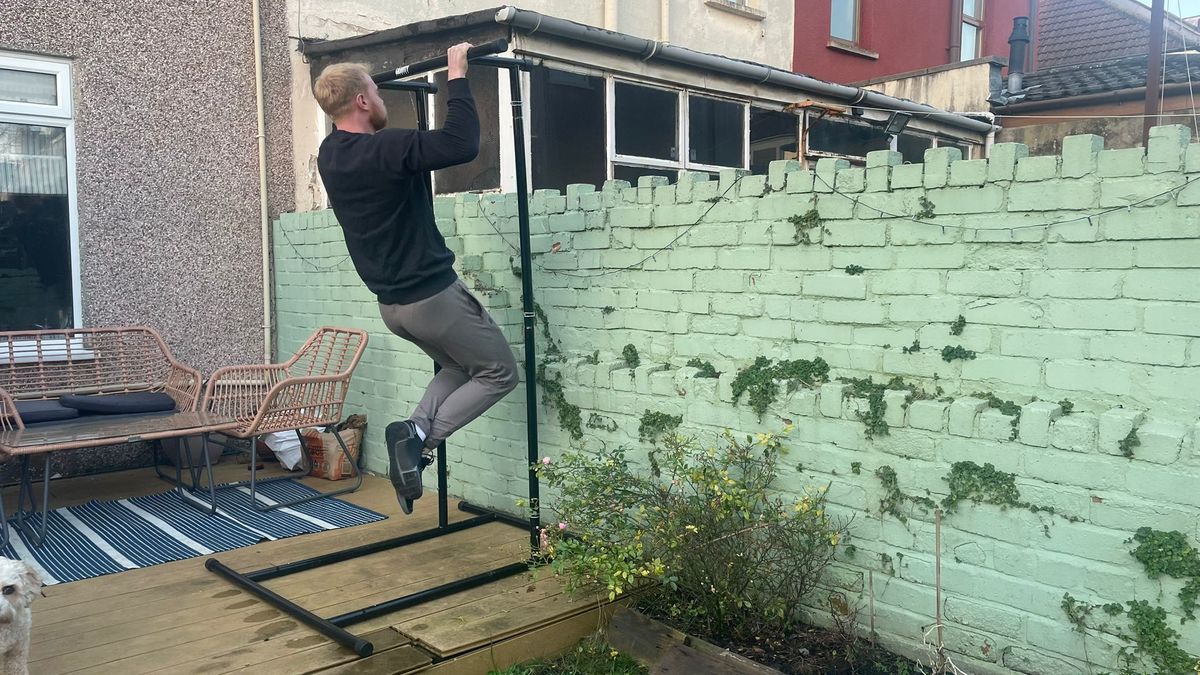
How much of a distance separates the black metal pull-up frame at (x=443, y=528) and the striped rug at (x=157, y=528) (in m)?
0.41

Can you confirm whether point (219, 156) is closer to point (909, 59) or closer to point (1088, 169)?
point (1088, 169)

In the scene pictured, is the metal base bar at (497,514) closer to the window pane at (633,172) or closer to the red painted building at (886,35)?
the window pane at (633,172)

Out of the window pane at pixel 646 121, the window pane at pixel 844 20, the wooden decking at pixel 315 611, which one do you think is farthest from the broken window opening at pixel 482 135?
the window pane at pixel 844 20

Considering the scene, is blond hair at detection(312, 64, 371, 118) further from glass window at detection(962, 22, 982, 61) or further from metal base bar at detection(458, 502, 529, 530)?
glass window at detection(962, 22, 982, 61)

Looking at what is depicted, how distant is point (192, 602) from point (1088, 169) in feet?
11.7

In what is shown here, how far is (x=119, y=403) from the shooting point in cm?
492

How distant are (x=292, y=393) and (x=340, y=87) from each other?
2.21 metres

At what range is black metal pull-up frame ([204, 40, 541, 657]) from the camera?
3.20 meters

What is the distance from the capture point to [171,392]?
537 centimetres

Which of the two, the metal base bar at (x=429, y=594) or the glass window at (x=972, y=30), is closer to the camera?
the metal base bar at (x=429, y=594)

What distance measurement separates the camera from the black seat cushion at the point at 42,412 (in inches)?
181

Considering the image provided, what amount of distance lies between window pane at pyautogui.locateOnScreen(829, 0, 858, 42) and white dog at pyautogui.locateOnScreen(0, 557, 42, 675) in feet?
37.8

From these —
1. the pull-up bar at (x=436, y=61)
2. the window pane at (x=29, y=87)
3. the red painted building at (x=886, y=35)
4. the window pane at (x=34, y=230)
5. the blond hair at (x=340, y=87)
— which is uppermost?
the red painted building at (x=886, y=35)

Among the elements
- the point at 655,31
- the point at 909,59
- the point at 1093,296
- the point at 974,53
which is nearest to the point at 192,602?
the point at 1093,296
